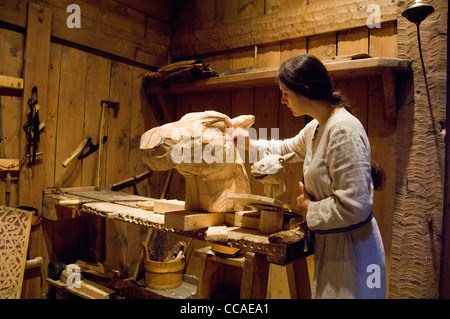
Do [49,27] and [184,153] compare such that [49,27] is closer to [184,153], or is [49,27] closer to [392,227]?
[184,153]

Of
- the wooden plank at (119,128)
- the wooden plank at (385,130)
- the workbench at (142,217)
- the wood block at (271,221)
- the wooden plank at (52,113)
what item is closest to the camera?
the workbench at (142,217)

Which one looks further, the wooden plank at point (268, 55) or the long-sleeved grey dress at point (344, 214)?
the wooden plank at point (268, 55)

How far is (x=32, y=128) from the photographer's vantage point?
2.45m

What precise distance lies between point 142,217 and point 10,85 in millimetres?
1382

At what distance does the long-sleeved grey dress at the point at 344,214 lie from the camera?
1226 mm

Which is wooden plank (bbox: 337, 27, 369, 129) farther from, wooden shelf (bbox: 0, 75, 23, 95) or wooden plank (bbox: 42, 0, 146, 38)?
wooden shelf (bbox: 0, 75, 23, 95)

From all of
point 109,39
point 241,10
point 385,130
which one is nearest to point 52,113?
point 109,39

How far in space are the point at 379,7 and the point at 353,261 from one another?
5.74ft

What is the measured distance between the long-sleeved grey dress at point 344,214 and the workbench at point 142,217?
0.43ft

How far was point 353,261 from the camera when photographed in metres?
1.27

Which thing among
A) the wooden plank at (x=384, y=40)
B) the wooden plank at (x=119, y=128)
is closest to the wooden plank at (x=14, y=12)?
the wooden plank at (x=119, y=128)

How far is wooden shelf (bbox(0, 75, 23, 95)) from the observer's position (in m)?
2.33

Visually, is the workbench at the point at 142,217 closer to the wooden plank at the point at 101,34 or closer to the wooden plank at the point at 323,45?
the wooden plank at the point at 101,34
